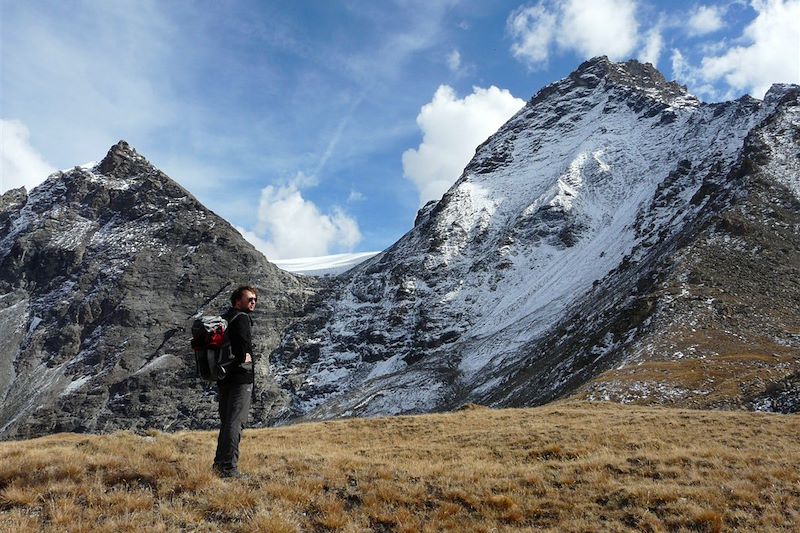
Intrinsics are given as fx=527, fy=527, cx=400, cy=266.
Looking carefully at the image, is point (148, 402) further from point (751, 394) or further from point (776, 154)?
point (776, 154)

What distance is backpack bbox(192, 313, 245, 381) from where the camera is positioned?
9094mm

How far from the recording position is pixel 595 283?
9994 centimetres

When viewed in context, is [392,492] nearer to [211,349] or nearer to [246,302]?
[211,349]

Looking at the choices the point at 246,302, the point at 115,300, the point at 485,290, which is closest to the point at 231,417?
the point at 246,302

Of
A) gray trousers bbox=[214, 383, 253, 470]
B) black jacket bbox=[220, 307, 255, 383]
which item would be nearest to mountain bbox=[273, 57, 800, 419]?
gray trousers bbox=[214, 383, 253, 470]

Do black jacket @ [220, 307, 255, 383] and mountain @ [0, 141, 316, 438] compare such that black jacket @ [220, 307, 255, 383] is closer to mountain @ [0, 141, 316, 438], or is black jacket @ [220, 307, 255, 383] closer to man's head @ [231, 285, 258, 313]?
man's head @ [231, 285, 258, 313]

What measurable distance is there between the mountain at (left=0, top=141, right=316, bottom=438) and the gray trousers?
5106 inches

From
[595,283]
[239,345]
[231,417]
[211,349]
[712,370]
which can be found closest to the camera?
[211,349]

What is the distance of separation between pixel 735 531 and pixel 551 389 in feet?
164

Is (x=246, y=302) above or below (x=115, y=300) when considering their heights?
below

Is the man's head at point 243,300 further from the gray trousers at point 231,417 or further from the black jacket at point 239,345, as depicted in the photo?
the gray trousers at point 231,417

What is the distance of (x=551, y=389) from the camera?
55875mm

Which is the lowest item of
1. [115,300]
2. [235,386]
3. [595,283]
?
[235,386]

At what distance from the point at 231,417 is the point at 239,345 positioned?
1.32 metres
